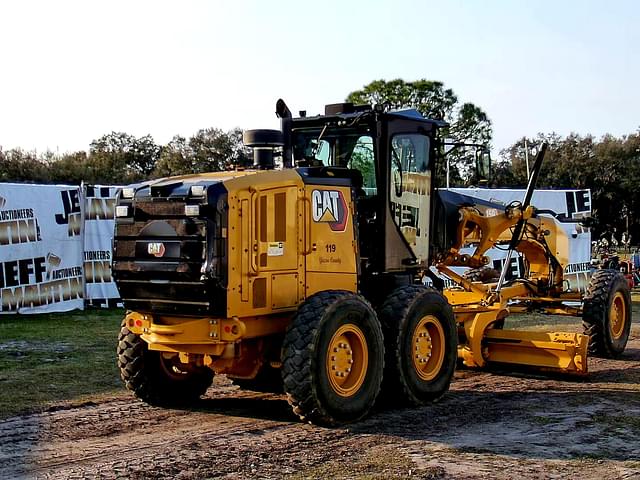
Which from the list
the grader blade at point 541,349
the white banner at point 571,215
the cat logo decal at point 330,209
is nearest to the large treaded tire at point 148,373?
the cat logo decal at point 330,209

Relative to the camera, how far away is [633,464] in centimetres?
688

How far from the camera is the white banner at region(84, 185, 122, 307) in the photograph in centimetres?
1856

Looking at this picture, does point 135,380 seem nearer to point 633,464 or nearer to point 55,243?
point 633,464

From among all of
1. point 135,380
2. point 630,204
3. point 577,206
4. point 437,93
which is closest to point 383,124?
point 135,380

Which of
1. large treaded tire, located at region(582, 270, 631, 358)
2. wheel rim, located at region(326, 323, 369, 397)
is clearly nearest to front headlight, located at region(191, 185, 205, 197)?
wheel rim, located at region(326, 323, 369, 397)

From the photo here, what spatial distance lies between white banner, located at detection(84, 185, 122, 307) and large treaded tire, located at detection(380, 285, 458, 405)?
1079 centimetres

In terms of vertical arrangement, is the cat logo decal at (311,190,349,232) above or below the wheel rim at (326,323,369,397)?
above

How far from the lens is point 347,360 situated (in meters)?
8.20

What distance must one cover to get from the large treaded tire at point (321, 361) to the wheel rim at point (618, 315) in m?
5.87

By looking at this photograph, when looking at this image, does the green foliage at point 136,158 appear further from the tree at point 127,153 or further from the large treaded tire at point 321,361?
the large treaded tire at point 321,361

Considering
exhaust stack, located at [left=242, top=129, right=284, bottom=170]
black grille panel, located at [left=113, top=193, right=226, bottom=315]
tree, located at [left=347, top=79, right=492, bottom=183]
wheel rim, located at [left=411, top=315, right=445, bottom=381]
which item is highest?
tree, located at [left=347, top=79, right=492, bottom=183]

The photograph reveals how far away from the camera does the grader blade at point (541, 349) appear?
10477 millimetres

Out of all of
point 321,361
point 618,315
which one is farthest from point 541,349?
point 321,361

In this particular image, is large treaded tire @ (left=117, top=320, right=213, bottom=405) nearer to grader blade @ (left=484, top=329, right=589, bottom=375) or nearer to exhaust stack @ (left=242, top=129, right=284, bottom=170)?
exhaust stack @ (left=242, top=129, right=284, bottom=170)
